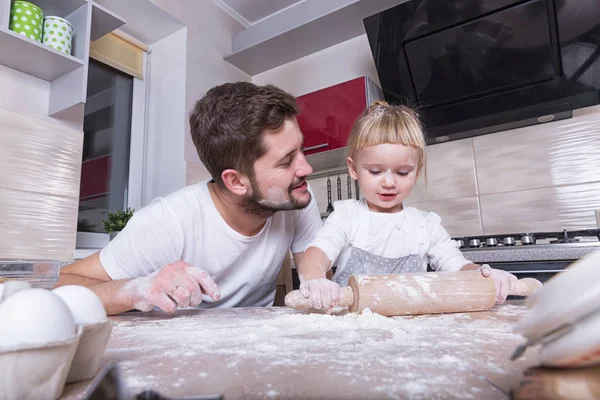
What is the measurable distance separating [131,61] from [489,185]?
2.28 m

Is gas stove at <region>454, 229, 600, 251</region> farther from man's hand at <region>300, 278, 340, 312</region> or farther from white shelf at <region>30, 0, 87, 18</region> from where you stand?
white shelf at <region>30, 0, 87, 18</region>

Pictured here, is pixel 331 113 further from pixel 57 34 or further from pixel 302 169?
pixel 57 34

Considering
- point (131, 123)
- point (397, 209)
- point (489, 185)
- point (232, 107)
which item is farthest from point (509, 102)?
point (131, 123)

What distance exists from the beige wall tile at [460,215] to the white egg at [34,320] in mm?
2085

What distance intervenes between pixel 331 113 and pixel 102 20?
4.21ft

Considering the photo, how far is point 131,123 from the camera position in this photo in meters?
2.49

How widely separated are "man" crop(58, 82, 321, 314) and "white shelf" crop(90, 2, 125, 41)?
1001 millimetres

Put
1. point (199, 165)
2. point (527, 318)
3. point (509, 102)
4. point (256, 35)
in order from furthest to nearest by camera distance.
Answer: point (256, 35) → point (199, 165) → point (509, 102) → point (527, 318)

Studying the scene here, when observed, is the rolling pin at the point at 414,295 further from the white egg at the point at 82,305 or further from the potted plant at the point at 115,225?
the potted plant at the point at 115,225

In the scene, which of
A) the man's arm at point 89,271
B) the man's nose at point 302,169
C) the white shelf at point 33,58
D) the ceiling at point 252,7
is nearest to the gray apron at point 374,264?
the man's nose at point 302,169

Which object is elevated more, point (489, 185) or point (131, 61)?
point (131, 61)

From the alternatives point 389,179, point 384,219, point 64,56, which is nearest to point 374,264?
point 384,219

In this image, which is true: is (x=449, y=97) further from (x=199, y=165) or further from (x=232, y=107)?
(x=199, y=165)

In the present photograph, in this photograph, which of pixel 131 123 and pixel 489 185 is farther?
pixel 131 123
